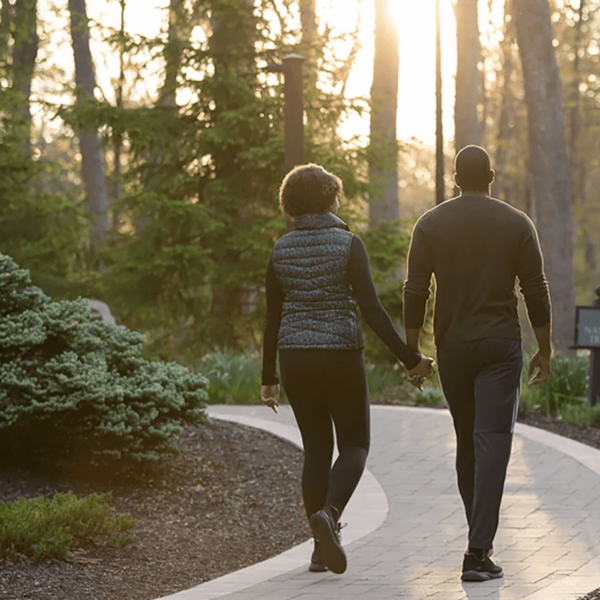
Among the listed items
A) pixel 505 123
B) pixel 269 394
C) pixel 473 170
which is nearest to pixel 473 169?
pixel 473 170

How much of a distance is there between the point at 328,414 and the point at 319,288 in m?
0.62

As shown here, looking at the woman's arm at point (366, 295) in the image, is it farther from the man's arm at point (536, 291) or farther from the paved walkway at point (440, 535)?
the paved walkway at point (440, 535)

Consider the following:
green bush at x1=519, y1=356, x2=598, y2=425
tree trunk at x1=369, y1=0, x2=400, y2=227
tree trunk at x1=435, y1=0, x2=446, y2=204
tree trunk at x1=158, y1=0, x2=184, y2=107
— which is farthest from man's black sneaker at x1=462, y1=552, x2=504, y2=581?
tree trunk at x1=369, y1=0, x2=400, y2=227

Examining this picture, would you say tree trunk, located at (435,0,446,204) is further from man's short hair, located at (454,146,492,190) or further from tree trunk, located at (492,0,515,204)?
tree trunk, located at (492,0,515,204)

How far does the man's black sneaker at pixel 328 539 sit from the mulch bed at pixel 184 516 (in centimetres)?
103

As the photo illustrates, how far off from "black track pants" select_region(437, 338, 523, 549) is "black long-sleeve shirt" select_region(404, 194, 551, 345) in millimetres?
72

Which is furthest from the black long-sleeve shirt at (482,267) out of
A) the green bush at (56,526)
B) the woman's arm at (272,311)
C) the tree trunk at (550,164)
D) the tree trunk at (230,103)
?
the tree trunk at (550,164)

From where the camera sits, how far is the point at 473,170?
5.33 m

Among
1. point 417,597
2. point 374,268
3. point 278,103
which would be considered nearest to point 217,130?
point 278,103

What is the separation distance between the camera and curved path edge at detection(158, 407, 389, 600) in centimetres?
536

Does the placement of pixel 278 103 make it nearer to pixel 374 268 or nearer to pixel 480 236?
pixel 374 268

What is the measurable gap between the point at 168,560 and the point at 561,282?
56.8ft

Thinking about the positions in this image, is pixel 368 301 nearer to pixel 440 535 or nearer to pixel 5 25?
pixel 440 535

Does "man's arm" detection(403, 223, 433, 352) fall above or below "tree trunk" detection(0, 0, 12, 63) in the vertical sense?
below
